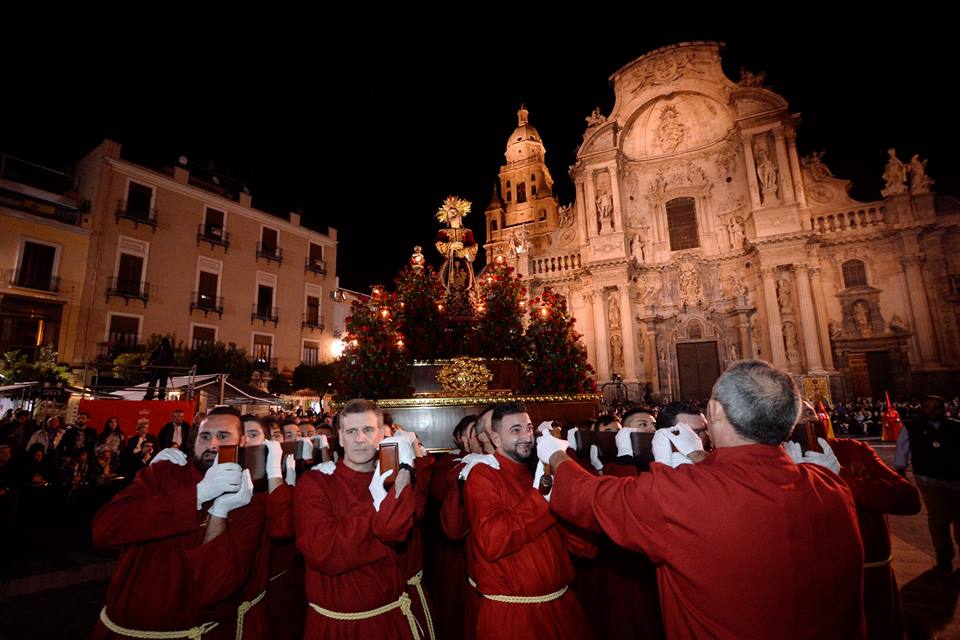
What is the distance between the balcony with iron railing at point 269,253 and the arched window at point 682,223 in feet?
74.3

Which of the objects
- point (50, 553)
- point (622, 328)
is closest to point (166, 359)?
point (50, 553)

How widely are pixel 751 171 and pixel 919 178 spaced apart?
6293 millimetres

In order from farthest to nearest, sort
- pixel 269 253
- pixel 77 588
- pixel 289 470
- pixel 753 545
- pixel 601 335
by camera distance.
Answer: pixel 269 253
pixel 601 335
pixel 77 588
pixel 289 470
pixel 753 545

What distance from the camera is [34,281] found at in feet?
59.8

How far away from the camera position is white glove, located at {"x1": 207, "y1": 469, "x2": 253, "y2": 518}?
251cm

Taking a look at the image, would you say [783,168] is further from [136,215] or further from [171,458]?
[136,215]

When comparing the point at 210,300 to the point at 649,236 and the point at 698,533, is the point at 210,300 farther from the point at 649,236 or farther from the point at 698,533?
the point at 698,533

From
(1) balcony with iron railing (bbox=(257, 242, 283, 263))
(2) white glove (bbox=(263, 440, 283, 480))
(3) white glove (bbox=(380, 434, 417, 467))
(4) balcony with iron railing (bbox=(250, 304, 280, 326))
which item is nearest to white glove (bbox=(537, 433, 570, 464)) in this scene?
(3) white glove (bbox=(380, 434, 417, 467))

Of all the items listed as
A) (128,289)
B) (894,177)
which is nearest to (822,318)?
(894,177)

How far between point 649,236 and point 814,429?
2315 cm

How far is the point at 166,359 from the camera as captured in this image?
11672 millimetres

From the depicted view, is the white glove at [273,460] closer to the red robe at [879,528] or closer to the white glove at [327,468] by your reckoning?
the white glove at [327,468]

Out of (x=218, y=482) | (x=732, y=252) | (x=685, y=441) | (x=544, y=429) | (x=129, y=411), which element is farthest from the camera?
(x=732, y=252)

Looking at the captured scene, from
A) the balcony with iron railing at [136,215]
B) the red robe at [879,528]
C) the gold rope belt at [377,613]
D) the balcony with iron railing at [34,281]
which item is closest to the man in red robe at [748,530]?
the gold rope belt at [377,613]
